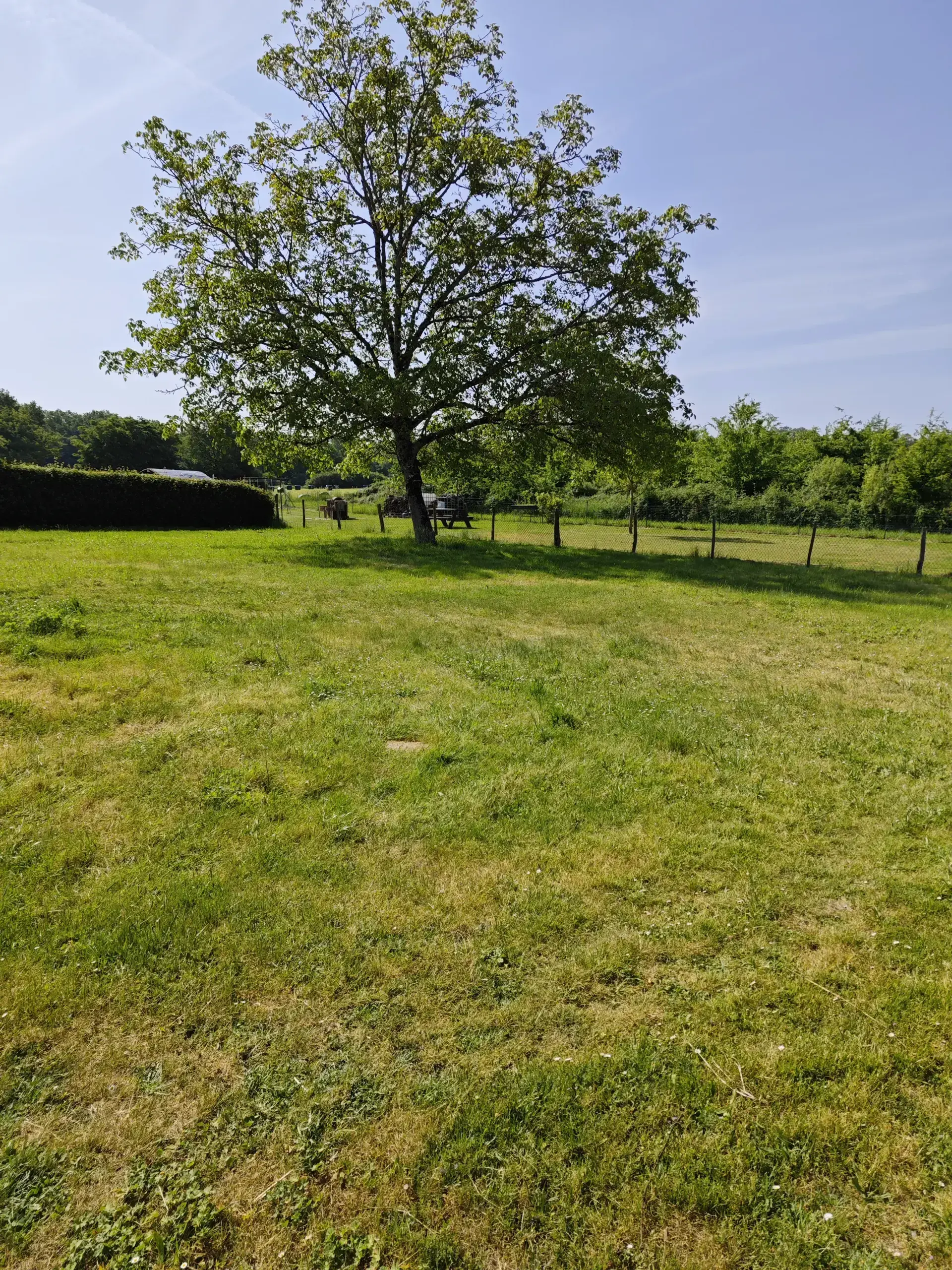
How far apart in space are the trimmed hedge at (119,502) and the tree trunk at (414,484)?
8.12 m

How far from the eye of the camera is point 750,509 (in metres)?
36.7

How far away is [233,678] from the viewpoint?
6.17m

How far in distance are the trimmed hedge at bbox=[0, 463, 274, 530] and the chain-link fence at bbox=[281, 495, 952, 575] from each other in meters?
2.85

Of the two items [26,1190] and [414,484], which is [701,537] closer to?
[414,484]

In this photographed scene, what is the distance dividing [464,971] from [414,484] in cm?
1877

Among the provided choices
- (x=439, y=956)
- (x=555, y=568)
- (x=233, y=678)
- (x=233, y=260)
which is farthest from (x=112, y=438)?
(x=439, y=956)

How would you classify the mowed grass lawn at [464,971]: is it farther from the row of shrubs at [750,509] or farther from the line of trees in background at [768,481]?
the row of shrubs at [750,509]

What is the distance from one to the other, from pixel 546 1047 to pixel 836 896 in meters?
1.96

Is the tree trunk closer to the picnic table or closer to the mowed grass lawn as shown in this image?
the picnic table

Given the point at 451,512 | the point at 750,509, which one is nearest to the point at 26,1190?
the point at 451,512

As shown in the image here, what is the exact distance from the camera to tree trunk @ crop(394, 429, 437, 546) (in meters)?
19.6

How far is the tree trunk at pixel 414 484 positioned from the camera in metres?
19.6

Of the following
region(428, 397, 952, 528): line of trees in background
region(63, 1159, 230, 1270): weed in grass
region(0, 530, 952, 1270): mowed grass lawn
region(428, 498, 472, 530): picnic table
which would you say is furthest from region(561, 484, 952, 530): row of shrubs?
region(63, 1159, 230, 1270): weed in grass

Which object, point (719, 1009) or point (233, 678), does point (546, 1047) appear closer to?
point (719, 1009)
